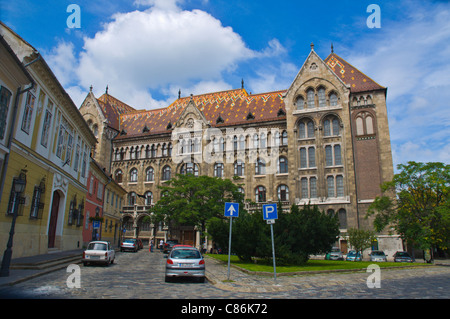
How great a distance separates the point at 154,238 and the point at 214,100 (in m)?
25.6

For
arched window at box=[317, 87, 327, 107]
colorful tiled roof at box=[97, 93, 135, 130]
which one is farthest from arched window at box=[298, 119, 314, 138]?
colorful tiled roof at box=[97, 93, 135, 130]

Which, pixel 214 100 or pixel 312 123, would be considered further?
pixel 214 100

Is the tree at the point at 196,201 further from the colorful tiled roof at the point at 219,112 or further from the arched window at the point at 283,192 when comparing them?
the colorful tiled roof at the point at 219,112

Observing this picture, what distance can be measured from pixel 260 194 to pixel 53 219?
28.8 metres

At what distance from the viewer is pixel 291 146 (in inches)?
1724

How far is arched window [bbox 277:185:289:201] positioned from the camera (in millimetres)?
45541

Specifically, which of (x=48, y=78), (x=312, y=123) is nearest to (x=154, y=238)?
(x=312, y=123)

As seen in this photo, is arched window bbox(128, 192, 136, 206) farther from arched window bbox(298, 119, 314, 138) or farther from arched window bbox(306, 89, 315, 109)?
arched window bbox(306, 89, 315, 109)

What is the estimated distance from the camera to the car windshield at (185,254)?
13.6 metres

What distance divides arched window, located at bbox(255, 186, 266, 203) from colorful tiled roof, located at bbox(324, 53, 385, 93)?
17213mm

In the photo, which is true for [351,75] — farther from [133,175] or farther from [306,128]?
[133,175]

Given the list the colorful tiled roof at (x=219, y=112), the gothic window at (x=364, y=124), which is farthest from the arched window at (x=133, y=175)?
the gothic window at (x=364, y=124)

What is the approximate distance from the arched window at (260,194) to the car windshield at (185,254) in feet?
108
